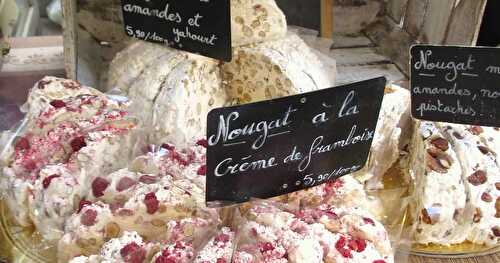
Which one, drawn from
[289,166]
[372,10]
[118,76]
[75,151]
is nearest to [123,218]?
[75,151]

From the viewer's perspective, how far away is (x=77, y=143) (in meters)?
1.46

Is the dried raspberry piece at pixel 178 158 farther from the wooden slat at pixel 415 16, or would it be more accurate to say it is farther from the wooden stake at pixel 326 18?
the wooden slat at pixel 415 16

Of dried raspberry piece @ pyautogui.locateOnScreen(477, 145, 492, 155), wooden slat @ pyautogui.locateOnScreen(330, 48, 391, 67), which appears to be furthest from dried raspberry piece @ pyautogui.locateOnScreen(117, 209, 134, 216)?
wooden slat @ pyautogui.locateOnScreen(330, 48, 391, 67)

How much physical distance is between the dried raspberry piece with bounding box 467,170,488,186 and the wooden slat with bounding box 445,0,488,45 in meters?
0.57

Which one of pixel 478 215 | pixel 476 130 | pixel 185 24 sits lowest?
pixel 478 215

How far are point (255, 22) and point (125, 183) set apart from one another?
960 millimetres

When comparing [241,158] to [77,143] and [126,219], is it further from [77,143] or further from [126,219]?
[77,143]

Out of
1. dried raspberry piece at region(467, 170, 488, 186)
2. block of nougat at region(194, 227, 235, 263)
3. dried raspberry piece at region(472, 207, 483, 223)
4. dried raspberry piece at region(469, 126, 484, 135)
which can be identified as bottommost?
dried raspberry piece at region(472, 207, 483, 223)

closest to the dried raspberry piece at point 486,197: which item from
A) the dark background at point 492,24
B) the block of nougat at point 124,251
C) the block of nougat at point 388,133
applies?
the block of nougat at point 388,133

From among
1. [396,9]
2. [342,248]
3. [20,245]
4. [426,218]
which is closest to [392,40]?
[396,9]

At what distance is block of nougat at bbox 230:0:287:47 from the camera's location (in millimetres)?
2004

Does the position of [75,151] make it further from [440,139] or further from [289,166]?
[440,139]

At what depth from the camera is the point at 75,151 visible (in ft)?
4.77

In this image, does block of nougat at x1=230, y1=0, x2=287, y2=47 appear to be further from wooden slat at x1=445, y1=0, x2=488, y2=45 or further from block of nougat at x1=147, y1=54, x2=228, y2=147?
wooden slat at x1=445, y1=0, x2=488, y2=45
